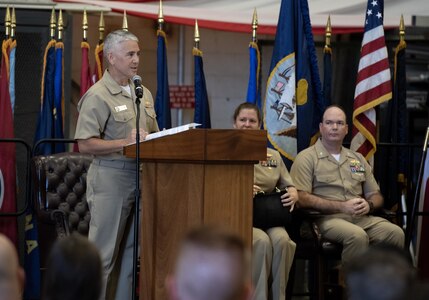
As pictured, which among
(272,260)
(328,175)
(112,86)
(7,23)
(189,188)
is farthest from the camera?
(7,23)

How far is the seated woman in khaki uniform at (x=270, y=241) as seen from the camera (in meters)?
5.45

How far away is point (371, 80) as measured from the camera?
6676 mm

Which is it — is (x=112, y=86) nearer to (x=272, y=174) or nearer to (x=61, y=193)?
(x=61, y=193)

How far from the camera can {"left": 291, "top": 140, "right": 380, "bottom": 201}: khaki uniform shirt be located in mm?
6035

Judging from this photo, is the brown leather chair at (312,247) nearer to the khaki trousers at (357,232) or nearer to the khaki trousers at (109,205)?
the khaki trousers at (357,232)

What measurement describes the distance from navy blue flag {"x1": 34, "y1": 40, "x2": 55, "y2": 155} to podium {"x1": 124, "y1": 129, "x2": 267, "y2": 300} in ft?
6.37

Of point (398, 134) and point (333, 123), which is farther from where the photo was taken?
point (398, 134)

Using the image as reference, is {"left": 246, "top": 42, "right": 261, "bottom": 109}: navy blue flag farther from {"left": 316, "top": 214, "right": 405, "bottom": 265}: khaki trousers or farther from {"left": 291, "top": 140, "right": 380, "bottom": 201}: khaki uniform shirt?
{"left": 316, "top": 214, "right": 405, "bottom": 265}: khaki trousers

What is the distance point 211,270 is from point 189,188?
2543 mm

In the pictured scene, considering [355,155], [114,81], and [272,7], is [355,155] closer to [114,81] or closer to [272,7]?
[272,7]

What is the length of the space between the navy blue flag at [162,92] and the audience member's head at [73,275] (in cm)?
432

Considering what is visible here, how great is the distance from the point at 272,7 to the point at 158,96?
1.16 m

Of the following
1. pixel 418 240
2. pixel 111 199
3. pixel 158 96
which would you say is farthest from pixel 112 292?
pixel 418 240

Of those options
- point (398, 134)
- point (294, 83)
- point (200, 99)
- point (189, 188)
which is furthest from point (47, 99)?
point (398, 134)
